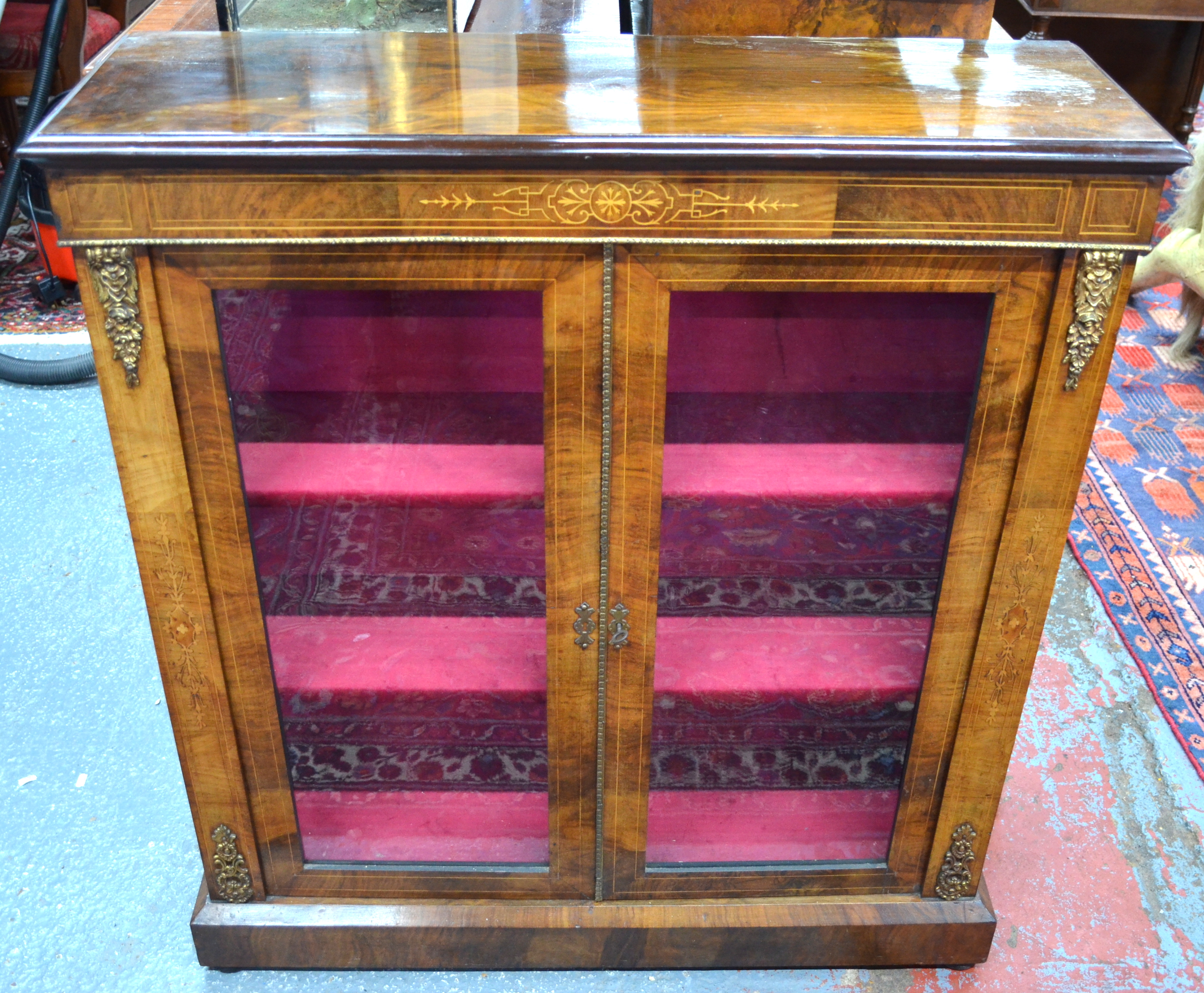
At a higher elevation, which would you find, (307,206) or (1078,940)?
(307,206)

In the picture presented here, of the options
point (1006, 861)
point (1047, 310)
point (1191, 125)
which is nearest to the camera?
point (1047, 310)

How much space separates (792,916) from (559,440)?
3.02ft

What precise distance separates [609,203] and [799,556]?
23.7 inches

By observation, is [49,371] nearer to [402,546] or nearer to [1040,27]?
[402,546]

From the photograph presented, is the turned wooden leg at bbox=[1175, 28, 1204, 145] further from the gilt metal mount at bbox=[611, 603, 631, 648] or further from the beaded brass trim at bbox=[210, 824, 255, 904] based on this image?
the beaded brass trim at bbox=[210, 824, 255, 904]

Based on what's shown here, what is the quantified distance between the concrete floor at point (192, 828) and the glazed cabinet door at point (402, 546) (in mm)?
282

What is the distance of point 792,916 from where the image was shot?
1912 mm

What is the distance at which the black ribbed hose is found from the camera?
325cm

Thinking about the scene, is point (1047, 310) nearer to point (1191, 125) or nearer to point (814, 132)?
point (814, 132)

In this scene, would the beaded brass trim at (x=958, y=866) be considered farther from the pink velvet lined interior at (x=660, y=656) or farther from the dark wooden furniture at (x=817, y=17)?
the dark wooden furniture at (x=817, y=17)

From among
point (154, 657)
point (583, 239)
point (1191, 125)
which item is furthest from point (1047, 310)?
point (1191, 125)

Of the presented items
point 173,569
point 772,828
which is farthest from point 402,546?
point 772,828

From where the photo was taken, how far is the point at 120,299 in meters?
1.40

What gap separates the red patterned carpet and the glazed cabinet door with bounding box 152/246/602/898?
2221 millimetres
